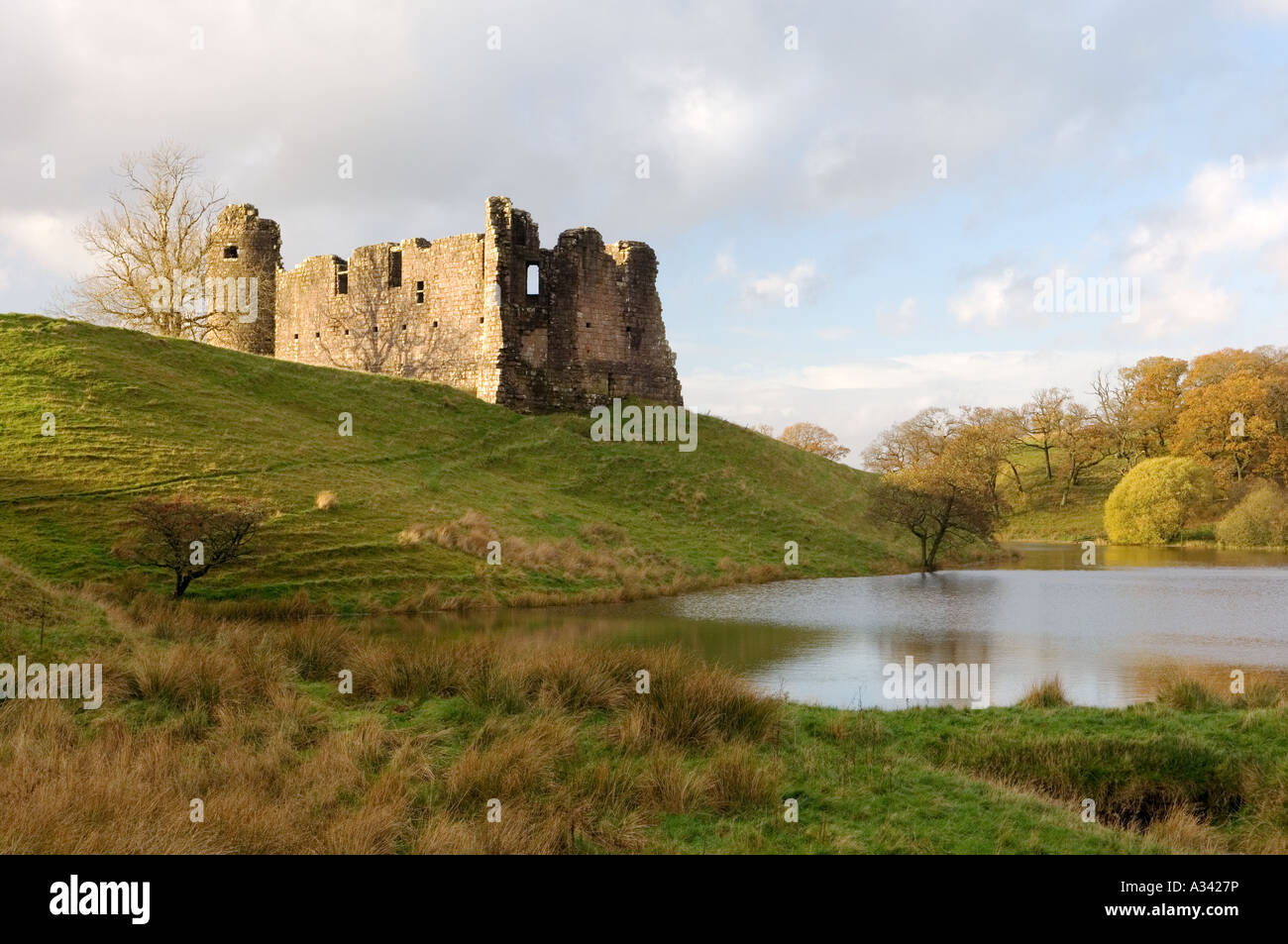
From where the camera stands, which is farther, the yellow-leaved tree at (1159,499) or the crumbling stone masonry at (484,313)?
the yellow-leaved tree at (1159,499)

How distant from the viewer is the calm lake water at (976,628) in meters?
12.9

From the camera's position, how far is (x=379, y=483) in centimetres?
2600

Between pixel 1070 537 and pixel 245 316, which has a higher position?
pixel 245 316

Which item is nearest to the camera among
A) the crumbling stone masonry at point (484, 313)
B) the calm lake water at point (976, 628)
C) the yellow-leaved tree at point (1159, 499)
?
the calm lake water at point (976, 628)

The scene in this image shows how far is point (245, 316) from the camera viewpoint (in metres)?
43.6

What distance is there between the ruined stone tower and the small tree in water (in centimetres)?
2742

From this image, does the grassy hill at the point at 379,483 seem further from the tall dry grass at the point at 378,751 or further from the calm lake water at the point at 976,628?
the tall dry grass at the point at 378,751

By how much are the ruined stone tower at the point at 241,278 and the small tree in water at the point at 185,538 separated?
2742 cm

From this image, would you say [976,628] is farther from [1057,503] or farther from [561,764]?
[1057,503]

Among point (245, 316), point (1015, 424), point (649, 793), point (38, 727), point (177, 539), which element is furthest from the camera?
point (1015, 424)

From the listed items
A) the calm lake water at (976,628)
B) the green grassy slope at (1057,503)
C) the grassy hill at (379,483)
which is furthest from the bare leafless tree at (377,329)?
the green grassy slope at (1057,503)
